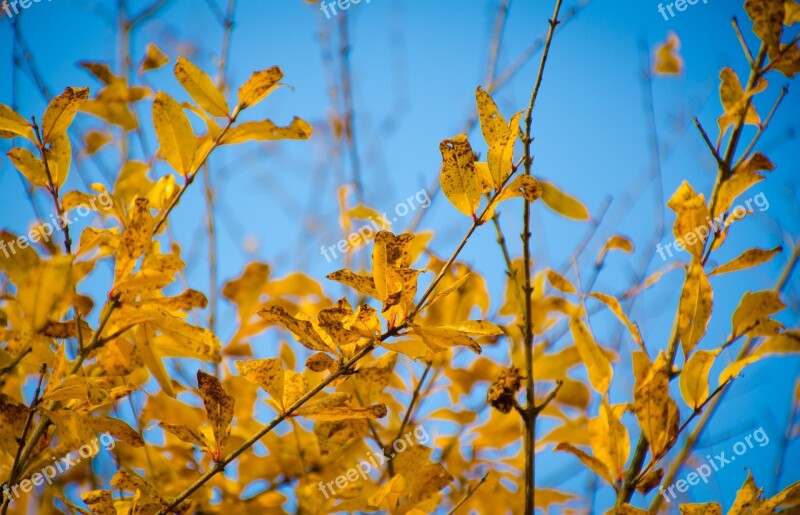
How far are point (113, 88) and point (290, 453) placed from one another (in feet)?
2.30

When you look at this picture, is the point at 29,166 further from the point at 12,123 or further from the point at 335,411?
the point at 335,411

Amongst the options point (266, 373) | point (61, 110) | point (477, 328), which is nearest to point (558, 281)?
point (477, 328)

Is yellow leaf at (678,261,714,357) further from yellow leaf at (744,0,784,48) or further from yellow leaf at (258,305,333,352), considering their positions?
yellow leaf at (258,305,333,352)

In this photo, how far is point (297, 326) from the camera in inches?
22.9

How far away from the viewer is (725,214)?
80 centimetres

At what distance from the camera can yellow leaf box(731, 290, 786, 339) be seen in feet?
2.36

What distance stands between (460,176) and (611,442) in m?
0.38

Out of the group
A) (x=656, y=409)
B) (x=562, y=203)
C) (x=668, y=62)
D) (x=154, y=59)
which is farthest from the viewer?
(x=668, y=62)

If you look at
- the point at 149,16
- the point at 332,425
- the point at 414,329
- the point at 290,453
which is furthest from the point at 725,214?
the point at 149,16

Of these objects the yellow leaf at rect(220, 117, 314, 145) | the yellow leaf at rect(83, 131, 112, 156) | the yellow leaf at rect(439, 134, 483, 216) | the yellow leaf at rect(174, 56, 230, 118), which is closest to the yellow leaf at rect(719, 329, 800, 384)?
the yellow leaf at rect(439, 134, 483, 216)

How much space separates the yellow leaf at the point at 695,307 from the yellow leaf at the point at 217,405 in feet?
1.77

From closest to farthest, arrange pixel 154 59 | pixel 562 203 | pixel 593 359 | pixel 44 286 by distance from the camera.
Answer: pixel 44 286
pixel 593 359
pixel 562 203
pixel 154 59

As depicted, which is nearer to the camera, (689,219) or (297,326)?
(297,326)

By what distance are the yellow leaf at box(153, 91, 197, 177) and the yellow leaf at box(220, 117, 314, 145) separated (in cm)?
4
